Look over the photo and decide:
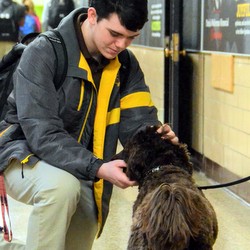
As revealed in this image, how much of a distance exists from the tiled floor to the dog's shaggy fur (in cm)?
149

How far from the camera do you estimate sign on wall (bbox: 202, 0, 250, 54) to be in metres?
4.82

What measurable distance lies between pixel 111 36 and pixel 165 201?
0.85m

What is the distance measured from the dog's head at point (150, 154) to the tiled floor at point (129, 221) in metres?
1.47

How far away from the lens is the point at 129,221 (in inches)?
176

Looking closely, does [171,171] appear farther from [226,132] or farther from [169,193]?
[226,132]

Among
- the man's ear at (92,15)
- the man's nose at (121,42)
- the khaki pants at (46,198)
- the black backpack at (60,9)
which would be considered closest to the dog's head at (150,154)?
the khaki pants at (46,198)

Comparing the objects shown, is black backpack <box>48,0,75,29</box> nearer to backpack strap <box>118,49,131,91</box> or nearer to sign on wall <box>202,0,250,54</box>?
sign on wall <box>202,0,250,54</box>

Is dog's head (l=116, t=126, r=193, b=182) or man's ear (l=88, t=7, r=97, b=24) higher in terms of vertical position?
man's ear (l=88, t=7, r=97, b=24)

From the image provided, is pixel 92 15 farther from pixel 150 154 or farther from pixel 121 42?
pixel 150 154

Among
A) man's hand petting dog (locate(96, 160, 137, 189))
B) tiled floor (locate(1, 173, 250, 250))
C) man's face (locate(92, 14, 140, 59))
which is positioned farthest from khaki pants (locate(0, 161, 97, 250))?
tiled floor (locate(1, 173, 250, 250))

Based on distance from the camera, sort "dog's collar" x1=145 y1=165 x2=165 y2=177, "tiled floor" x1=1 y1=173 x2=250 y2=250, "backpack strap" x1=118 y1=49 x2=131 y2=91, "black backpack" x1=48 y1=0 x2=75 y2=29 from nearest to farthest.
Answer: "dog's collar" x1=145 y1=165 x2=165 y2=177, "backpack strap" x1=118 y1=49 x2=131 y2=91, "tiled floor" x1=1 y1=173 x2=250 y2=250, "black backpack" x1=48 y1=0 x2=75 y2=29

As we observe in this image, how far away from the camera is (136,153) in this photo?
256cm

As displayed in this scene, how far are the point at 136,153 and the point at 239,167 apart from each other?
8.91ft

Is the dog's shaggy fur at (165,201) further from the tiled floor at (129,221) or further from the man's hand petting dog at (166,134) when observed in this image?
the tiled floor at (129,221)
